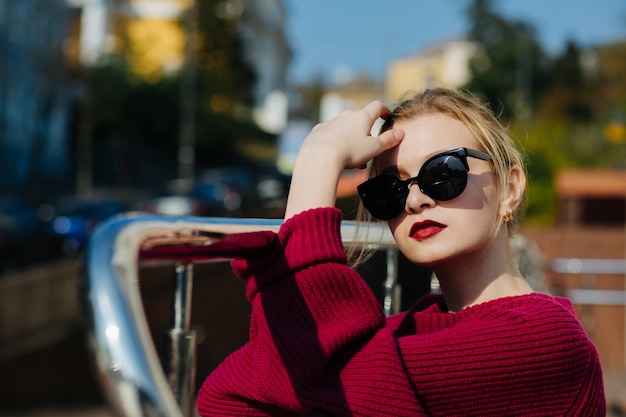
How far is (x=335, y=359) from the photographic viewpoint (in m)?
1.64

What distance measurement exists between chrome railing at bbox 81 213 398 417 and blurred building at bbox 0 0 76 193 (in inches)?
1590

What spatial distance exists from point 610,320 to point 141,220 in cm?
1347

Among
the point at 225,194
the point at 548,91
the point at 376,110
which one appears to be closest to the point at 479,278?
the point at 376,110

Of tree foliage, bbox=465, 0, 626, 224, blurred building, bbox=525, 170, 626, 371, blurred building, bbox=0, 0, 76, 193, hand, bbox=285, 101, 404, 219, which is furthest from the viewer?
blurred building, bbox=0, 0, 76, 193

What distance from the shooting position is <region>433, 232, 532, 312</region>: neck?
6.14 ft

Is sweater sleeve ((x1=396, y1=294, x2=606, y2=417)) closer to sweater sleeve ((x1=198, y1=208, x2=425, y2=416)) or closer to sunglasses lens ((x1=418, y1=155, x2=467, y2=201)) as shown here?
sweater sleeve ((x1=198, y1=208, x2=425, y2=416))

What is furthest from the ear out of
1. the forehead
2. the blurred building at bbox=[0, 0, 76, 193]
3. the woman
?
the blurred building at bbox=[0, 0, 76, 193]

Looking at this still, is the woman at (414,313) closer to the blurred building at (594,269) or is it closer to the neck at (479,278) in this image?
the neck at (479,278)

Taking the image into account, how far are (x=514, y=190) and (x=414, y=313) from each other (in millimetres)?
307

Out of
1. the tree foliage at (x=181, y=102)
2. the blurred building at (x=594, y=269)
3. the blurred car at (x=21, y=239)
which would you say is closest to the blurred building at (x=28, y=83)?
the tree foliage at (x=181, y=102)

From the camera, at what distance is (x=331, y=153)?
1771mm

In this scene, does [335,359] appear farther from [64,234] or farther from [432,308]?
[64,234]

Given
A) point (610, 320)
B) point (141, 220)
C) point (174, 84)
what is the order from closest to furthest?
point (141, 220) → point (610, 320) → point (174, 84)

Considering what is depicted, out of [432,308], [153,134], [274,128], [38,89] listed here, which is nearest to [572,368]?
[432,308]
